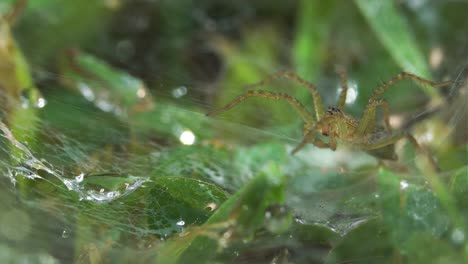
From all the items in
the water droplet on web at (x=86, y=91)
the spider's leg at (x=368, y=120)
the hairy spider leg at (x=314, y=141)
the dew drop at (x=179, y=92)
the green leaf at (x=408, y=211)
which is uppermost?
the water droplet on web at (x=86, y=91)

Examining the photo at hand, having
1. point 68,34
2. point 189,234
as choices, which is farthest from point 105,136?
point 68,34

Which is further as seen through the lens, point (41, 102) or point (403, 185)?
point (41, 102)

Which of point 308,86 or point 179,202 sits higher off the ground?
point 308,86

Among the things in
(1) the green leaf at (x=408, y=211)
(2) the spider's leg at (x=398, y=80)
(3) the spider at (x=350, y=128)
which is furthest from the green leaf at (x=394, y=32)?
(1) the green leaf at (x=408, y=211)

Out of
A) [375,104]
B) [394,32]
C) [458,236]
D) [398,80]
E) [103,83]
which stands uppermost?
[394,32]

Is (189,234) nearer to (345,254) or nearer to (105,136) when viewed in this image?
(345,254)

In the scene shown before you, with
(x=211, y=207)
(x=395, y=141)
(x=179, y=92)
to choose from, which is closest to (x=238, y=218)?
(x=211, y=207)

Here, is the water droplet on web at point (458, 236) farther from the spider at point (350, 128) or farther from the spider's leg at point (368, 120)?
the spider's leg at point (368, 120)

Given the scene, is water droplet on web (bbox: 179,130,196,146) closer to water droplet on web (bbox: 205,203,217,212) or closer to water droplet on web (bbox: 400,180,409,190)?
water droplet on web (bbox: 205,203,217,212)

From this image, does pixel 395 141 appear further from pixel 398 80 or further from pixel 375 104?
pixel 398 80
